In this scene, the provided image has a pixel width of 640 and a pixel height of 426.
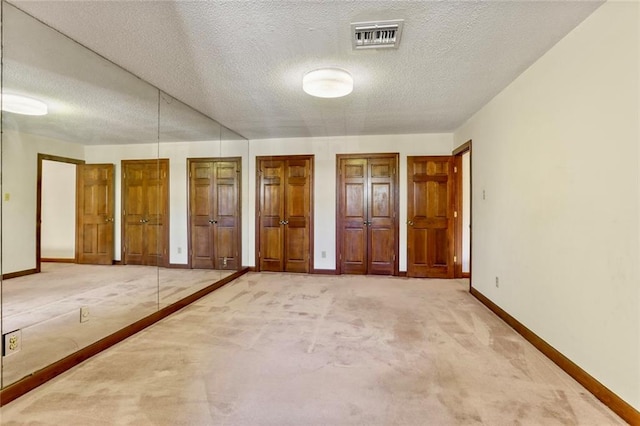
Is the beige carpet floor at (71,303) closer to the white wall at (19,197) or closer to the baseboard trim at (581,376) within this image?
the white wall at (19,197)

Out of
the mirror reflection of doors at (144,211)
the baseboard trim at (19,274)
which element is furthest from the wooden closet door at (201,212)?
the baseboard trim at (19,274)

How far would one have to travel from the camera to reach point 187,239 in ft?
14.5

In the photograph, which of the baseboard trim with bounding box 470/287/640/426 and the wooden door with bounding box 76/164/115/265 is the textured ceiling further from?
the baseboard trim with bounding box 470/287/640/426

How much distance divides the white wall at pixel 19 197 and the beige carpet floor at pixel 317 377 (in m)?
0.99

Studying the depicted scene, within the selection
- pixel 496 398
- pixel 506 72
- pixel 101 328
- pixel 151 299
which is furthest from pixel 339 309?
pixel 506 72

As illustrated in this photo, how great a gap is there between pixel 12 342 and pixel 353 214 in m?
4.35

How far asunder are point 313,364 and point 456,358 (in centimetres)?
113

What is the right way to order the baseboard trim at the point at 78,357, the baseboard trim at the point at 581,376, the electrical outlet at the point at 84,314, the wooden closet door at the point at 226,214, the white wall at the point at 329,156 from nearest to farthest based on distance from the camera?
the baseboard trim at the point at 581,376 → the baseboard trim at the point at 78,357 → the electrical outlet at the point at 84,314 → the wooden closet door at the point at 226,214 → the white wall at the point at 329,156

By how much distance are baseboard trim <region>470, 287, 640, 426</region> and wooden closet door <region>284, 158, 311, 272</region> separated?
3276mm

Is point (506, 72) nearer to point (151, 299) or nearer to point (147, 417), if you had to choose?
point (147, 417)

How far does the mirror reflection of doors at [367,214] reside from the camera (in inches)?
207

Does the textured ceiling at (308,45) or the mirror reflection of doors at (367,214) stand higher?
the textured ceiling at (308,45)

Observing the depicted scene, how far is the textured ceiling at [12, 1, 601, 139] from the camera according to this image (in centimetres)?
191

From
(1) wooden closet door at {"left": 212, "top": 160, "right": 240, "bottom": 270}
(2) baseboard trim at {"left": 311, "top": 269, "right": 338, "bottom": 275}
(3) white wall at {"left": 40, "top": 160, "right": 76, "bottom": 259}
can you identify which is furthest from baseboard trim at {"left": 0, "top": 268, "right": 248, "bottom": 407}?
(2) baseboard trim at {"left": 311, "top": 269, "right": 338, "bottom": 275}
